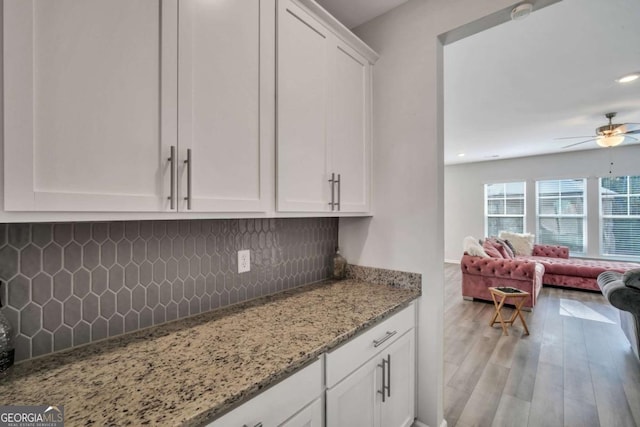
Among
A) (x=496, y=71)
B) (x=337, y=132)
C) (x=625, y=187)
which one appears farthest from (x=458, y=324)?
(x=625, y=187)

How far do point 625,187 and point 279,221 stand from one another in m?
7.60

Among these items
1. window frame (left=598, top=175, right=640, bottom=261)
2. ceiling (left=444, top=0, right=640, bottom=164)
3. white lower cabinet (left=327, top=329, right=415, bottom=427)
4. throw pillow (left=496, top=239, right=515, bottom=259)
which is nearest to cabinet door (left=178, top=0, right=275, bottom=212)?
white lower cabinet (left=327, top=329, right=415, bottom=427)

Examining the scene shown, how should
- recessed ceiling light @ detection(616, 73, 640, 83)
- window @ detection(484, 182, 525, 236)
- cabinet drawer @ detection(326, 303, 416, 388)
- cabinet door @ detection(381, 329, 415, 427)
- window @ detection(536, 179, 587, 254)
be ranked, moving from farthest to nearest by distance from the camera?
1. window @ detection(484, 182, 525, 236)
2. window @ detection(536, 179, 587, 254)
3. recessed ceiling light @ detection(616, 73, 640, 83)
4. cabinet door @ detection(381, 329, 415, 427)
5. cabinet drawer @ detection(326, 303, 416, 388)

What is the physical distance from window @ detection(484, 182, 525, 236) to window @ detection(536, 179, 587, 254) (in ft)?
1.18

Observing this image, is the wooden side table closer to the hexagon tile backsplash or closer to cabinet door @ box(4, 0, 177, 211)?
the hexagon tile backsplash

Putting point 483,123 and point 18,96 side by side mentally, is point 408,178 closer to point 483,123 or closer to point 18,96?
point 18,96

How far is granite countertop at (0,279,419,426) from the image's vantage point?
2.35 ft

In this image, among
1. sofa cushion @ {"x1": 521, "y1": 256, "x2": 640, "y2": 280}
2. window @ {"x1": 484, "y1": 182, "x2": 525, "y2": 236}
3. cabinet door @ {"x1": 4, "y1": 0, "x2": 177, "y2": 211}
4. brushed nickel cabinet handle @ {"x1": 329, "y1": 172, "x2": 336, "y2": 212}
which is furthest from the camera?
window @ {"x1": 484, "y1": 182, "x2": 525, "y2": 236}

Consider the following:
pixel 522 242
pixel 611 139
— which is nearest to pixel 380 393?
pixel 611 139

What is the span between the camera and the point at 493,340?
10.00ft

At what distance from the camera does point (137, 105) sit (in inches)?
35.1

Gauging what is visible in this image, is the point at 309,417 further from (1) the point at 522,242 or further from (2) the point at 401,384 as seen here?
(1) the point at 522,242

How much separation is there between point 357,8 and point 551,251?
6.45 m

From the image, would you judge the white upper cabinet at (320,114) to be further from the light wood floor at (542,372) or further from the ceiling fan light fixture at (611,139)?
the ceiling fan light fixture at (611,139)
